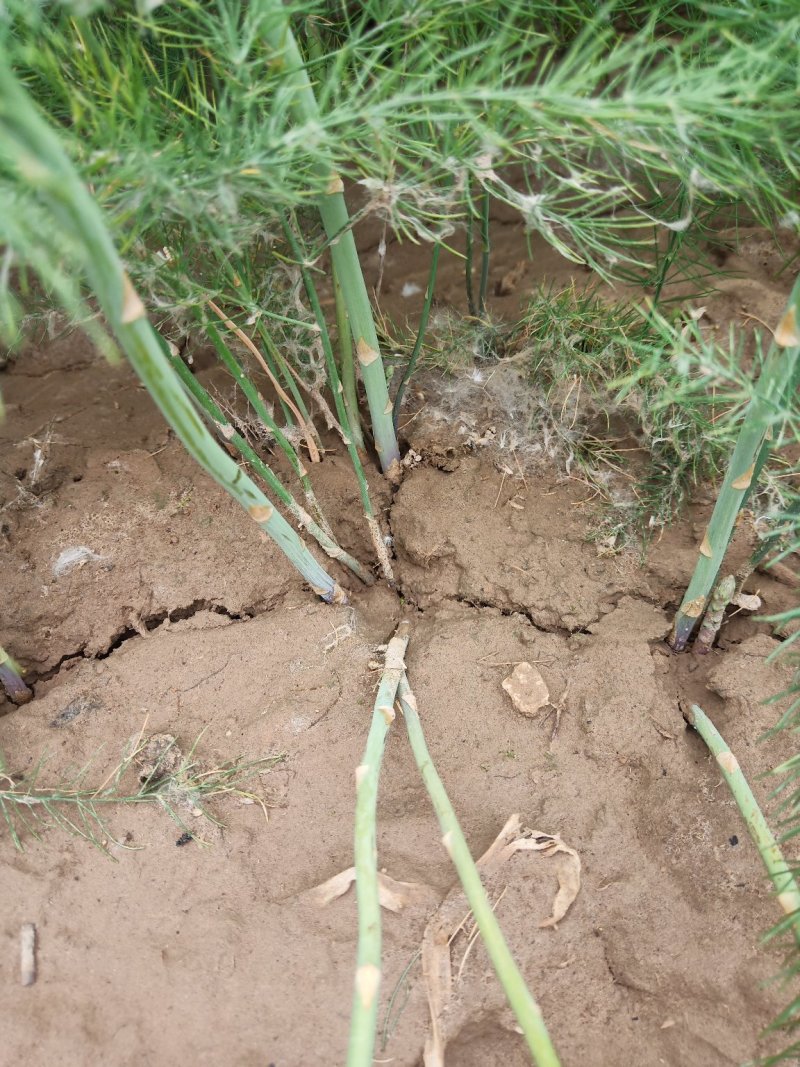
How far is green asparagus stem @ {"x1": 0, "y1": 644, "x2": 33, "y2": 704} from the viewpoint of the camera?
4.14ft

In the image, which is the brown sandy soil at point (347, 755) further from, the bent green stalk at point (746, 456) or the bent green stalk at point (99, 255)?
the bent green stalk at point (99, 255)

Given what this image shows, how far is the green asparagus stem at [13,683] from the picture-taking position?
1262mm

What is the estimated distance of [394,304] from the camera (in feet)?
5.49

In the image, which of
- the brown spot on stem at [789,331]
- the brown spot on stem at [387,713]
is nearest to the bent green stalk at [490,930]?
the brown spot on stem at [387,713]

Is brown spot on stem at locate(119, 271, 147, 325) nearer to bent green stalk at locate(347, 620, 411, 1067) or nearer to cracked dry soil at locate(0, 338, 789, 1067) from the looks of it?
bent green stalk at locate(347, 620, 411, 1067)

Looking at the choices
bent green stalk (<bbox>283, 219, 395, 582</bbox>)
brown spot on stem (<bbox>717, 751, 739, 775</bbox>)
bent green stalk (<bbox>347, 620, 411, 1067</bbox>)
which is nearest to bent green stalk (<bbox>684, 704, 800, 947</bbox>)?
brown spot on stem (<bbox>717, 751, 739, 775</bbox>)

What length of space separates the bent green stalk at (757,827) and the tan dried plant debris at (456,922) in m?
0.22

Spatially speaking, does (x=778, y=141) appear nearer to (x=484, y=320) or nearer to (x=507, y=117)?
(x=507, y=117)

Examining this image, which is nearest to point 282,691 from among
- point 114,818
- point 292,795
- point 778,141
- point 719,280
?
point 292,795

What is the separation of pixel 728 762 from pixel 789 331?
0.50 meters

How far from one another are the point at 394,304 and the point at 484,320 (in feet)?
0.88

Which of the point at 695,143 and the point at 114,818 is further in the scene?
the point at 114,818

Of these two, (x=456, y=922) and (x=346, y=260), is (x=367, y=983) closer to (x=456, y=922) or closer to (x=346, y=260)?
(x=456, y=922)

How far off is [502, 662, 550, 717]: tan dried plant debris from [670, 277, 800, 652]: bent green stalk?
21 cm
